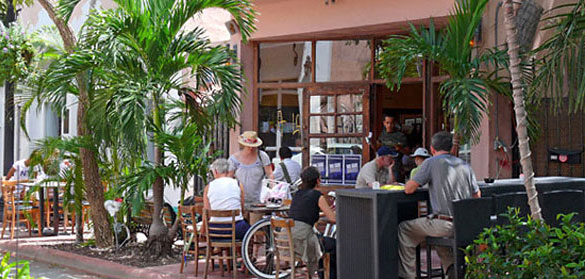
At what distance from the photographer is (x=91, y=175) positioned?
12.1 m

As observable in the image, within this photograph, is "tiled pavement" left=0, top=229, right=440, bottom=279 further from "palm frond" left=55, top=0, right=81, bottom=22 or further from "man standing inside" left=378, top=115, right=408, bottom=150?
"palm frond" left=55, top=0, right=81, bottom=22

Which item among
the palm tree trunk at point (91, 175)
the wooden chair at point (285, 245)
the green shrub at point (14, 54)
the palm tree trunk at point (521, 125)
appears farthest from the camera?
the green shrub at point (14, 54)

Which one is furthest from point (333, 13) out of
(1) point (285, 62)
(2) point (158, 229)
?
(2) point (158, 229)

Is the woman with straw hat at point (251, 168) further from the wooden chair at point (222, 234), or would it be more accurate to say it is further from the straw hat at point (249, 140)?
the wooden chair at point (222, 234)

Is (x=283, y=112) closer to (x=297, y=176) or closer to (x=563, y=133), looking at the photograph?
(x=297, y=176)

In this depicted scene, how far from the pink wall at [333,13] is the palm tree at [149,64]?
91.9 inches

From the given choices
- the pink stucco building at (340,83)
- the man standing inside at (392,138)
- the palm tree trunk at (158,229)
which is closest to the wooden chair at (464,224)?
the pink stucco building at (340,83)

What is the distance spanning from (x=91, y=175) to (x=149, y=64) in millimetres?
2366

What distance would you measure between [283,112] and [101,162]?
155 inches

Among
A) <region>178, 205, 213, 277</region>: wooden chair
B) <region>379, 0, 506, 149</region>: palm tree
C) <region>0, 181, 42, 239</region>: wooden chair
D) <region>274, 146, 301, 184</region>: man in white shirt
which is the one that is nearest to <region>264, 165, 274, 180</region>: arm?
<region>274, 146, 301, 184</region>: man in white shirt

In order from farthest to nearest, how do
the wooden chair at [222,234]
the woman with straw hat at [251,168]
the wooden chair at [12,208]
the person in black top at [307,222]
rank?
1. the wooden chair at [12,208]
2. the woman with straw hat at [251,168]
3. the wooden chair at [222,234]
4. the person in black top at [307,222]

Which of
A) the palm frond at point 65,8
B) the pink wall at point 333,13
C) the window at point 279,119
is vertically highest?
the pink wall at point 333,13

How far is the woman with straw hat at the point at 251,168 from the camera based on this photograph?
10.8 m

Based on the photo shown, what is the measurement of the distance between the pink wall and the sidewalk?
495cm
